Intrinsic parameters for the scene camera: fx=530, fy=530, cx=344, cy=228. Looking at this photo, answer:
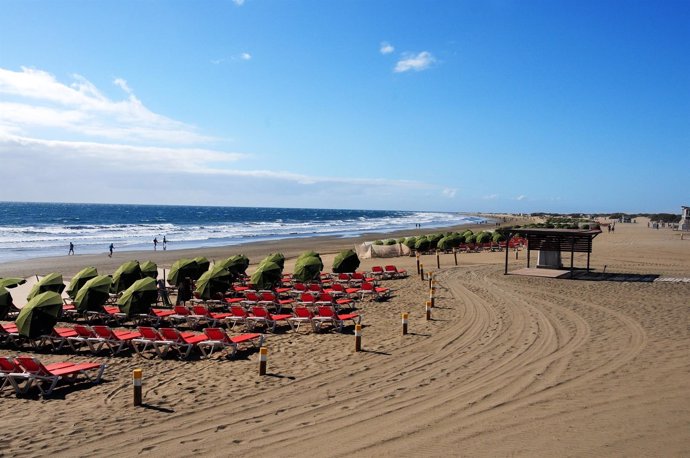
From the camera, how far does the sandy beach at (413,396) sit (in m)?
6.03

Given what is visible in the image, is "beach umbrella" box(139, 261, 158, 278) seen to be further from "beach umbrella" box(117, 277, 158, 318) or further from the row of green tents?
"beach umbrella" box(117, 277, 158, 318)

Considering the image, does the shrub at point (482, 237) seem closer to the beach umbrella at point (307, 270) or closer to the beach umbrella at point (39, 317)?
the beach umbrella at point (307, 270)

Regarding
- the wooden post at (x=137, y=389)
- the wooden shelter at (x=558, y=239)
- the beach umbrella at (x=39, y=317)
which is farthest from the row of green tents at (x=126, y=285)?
the wooden shelter at (x=558, y=239)

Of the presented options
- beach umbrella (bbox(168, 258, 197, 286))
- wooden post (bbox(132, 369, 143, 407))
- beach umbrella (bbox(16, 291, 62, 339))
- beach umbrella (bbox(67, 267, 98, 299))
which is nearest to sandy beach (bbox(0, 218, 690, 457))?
wooden post (bbox(132, 369, 143, 407))

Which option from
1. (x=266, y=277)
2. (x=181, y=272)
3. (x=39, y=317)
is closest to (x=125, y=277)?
(x=181, y=272)

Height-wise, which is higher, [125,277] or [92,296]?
[125,277]

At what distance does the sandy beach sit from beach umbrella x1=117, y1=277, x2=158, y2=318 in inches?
84.6

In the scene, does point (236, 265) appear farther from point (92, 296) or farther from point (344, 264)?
point (92, 296)

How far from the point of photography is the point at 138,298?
13242 mm

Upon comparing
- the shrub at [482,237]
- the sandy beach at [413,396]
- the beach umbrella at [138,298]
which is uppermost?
the shrub at [482,237]

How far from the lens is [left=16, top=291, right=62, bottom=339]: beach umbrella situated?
11133 millimetres

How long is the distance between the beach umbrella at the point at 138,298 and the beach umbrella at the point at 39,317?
1866 mm

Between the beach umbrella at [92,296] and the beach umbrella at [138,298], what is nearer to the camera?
the beach umbrella at [138,298]

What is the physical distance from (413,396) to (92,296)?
1024 cm
